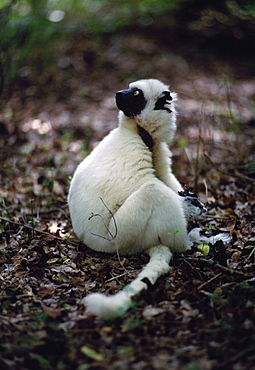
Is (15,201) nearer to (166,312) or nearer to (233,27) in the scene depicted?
(166,312)

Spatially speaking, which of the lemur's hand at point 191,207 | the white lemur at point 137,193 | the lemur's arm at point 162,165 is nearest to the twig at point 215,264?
the white lemur at point 137,193

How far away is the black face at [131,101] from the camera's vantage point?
13.3ft

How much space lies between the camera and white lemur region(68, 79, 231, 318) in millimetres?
3719

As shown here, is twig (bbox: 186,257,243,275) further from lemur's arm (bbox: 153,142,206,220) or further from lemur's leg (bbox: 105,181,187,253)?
lemur's arm (bbox: 153,142,206,220)

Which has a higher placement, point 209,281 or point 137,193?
point 137,193

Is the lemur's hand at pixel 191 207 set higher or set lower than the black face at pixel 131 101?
lower

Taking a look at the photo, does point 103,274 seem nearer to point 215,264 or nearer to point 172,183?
point 215,264

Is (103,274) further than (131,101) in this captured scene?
No

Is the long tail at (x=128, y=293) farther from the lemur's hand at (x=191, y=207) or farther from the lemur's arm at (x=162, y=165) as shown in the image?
the lemur's arm at (x=162, y=165)

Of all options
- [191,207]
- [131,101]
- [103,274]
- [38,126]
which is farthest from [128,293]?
[38,126]

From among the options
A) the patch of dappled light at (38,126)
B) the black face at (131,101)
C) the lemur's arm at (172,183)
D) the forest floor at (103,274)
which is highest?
the black face at (131,101)

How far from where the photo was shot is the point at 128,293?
3088mm

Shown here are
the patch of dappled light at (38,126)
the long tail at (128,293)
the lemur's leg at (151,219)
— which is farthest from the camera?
the patch of dappled light at (38,126)

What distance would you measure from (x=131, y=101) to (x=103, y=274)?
180cm
